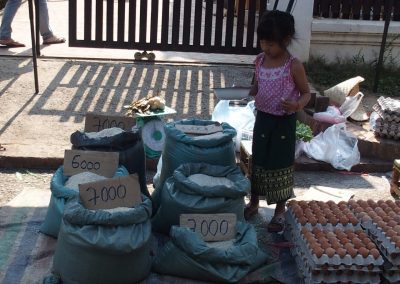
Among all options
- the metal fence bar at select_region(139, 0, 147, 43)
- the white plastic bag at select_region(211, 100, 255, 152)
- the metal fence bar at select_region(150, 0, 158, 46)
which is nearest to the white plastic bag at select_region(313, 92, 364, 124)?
the white plastic bag at select_region(211, 100, 255, 152)

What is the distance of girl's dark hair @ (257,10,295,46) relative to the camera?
3613 millimetres

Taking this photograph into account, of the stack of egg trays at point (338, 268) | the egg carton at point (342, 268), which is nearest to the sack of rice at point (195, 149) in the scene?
the stack of egg trays at point (338, 268)

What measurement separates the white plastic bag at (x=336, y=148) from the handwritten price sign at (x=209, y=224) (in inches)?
79.4

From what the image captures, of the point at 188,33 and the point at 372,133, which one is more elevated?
the point at 188,33

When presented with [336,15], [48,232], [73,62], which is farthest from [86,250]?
[336,15]

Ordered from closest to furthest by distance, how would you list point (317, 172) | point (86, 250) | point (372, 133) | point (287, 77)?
1. point (86, 250)
2. point (287, 77)
3. point (317, 172)
4. point (372, 133)

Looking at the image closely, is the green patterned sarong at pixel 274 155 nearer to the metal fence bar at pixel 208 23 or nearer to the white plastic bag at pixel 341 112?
the white plastic bag at pixel 341 112

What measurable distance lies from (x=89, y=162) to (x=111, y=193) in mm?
507

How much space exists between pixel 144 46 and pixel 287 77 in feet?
15.1

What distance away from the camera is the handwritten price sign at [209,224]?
3402 millimetres

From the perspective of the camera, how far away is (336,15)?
26.7ft

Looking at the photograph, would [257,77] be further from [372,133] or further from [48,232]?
[372,133]

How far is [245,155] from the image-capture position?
497 cm

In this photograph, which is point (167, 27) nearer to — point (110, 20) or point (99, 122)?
point (110, 20)
